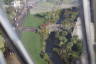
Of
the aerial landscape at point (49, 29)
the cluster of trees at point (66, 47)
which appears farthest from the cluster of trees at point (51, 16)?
the cluster of trees at point (66, 47)

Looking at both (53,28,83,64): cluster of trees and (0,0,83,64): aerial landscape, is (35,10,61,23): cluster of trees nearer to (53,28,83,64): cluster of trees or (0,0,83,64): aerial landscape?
(0,0,83,64): aerial landscape

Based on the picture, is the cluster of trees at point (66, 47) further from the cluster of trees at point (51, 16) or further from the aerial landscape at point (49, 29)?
the cluster of trees at point (51, 16)

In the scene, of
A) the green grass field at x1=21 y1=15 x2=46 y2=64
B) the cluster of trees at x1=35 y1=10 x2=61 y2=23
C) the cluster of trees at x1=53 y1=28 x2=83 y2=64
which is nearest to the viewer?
the cluster of trees at x1=53 y1=28 x2=83 y2=64

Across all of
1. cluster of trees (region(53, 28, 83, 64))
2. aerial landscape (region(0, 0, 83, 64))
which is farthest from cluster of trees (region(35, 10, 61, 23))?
cluster of trees (region(53, 28, 83, 64))

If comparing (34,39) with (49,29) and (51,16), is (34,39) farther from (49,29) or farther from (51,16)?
(51,16)

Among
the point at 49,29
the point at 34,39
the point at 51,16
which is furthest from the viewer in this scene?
the point at 51,16

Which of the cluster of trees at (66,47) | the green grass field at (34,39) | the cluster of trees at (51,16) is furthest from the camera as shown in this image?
the cluster of trees at (51,16)

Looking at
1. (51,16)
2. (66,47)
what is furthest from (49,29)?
(66,47)

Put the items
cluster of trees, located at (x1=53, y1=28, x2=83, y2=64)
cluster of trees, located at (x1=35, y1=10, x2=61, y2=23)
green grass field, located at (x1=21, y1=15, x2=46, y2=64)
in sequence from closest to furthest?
cluster of trees, located at (x1=53, y1=28, x2=83, y2=64), green grass field, located at (x1=21, y1=15, x2=46, y2=64), cluster of trees, located at (x1=35, y1=10, x2=61, y2=23)
